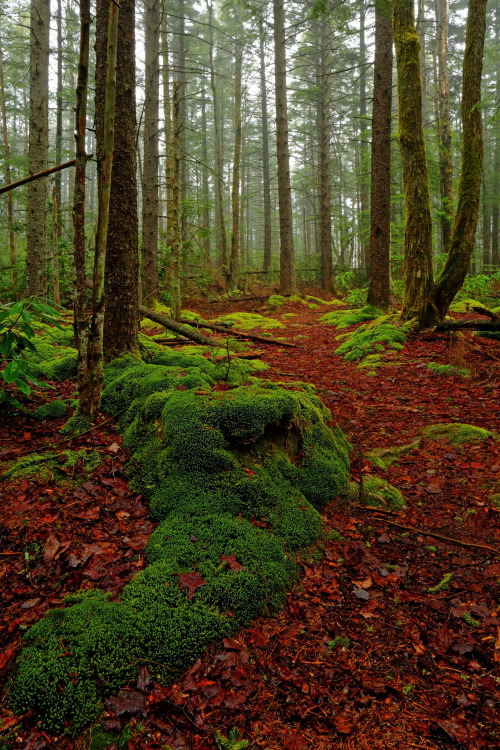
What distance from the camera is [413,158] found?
745cm

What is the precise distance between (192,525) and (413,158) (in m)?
7.93

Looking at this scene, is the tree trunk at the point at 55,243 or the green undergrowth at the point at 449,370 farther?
the tree trunk at the point at 55,243

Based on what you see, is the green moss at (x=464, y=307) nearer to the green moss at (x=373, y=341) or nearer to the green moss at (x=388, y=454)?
the green moss at (x=373, y=341)

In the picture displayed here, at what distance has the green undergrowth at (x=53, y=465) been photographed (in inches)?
113

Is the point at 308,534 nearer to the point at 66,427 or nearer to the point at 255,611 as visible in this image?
the point at 255,611

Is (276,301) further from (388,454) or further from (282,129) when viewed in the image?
(388,454)

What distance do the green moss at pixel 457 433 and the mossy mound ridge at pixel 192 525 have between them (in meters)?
1.10

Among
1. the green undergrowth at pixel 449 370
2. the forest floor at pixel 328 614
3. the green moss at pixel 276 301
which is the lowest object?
the forest floor at pixel 328 614

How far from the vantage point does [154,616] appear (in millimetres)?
1946

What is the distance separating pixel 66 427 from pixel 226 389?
148 centimetres

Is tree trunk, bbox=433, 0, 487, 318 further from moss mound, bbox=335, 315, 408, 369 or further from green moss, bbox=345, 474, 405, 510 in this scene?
green moss, bbox=345, 474, 405, 510

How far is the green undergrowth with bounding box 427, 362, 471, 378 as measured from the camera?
576 cm

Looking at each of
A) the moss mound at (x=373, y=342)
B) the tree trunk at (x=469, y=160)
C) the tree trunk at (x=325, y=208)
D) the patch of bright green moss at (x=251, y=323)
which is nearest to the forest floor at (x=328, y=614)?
the moss mound at (x=373, y=342)

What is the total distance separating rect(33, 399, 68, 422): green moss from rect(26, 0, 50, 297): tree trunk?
6.38m
